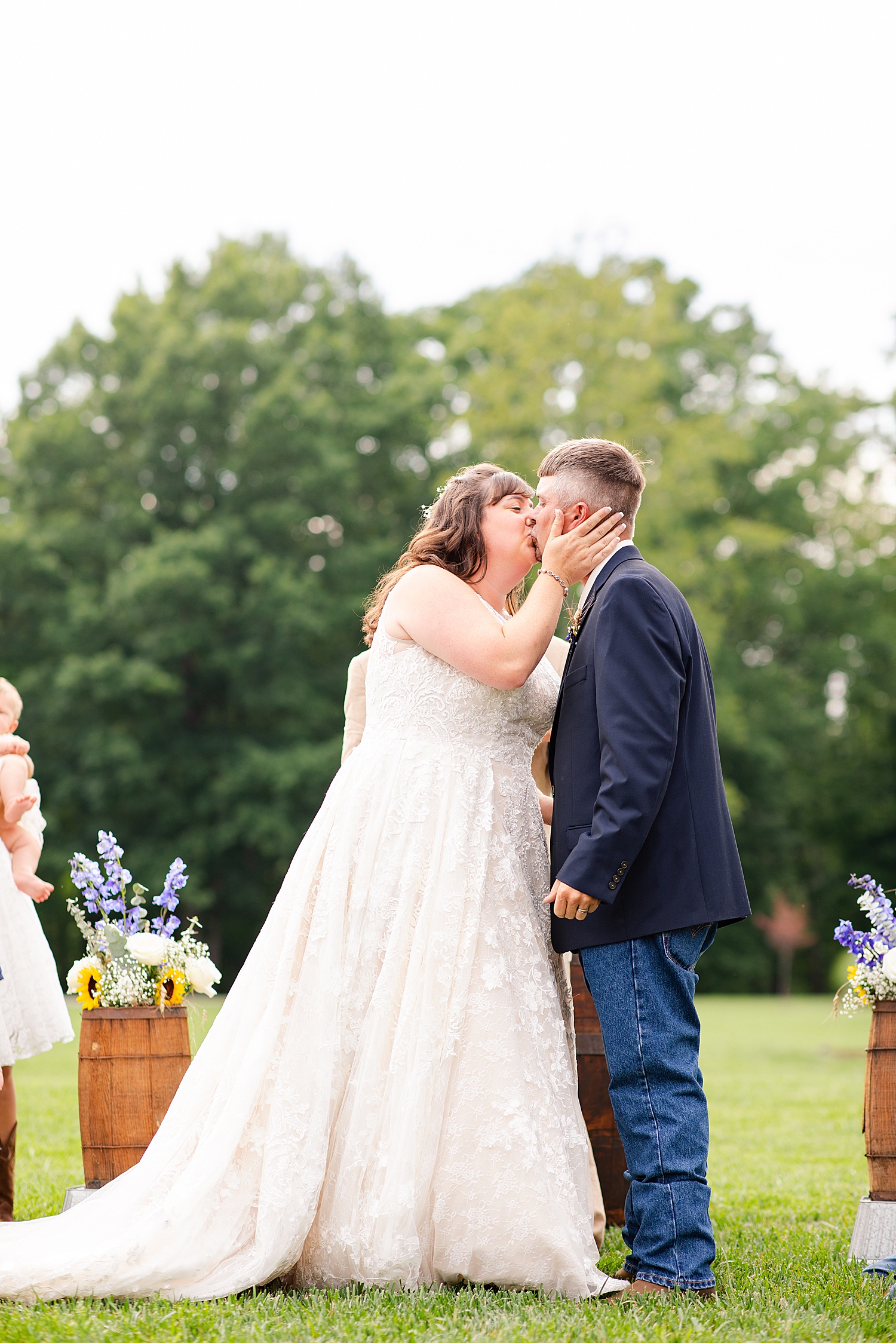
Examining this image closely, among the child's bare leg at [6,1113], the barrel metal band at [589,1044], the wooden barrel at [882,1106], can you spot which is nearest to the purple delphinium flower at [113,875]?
the child's bare leg at [6,1113]

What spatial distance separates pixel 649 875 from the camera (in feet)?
12.5

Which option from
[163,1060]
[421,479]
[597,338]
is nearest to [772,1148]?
[163,1060]

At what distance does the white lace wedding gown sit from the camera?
3789 millimetres

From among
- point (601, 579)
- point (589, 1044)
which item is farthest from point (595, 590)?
point (589, 1044)

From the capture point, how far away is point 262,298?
27953 mm

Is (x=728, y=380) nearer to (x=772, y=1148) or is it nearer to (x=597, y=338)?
(x=597, y=338)

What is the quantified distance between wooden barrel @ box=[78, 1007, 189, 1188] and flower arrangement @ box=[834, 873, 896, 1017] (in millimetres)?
2356

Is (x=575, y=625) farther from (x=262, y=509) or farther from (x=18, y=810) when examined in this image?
(x=262, y=509)

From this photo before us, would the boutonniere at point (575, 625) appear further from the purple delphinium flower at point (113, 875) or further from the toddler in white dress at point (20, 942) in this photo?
the toddler in white dress at point (20, 942)

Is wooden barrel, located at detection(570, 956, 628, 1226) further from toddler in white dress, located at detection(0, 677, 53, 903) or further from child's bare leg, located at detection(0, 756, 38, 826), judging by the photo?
child's bare leg, located at detection(0, 756, 38, 826)

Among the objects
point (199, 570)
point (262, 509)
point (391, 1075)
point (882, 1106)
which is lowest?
point (882, 1106)

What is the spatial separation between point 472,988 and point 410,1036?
23 centimetres

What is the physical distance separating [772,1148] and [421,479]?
2000 cm

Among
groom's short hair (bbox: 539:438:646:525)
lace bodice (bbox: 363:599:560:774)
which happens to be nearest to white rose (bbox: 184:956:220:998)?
lace bodice (bbox: 363:599:560:774)
